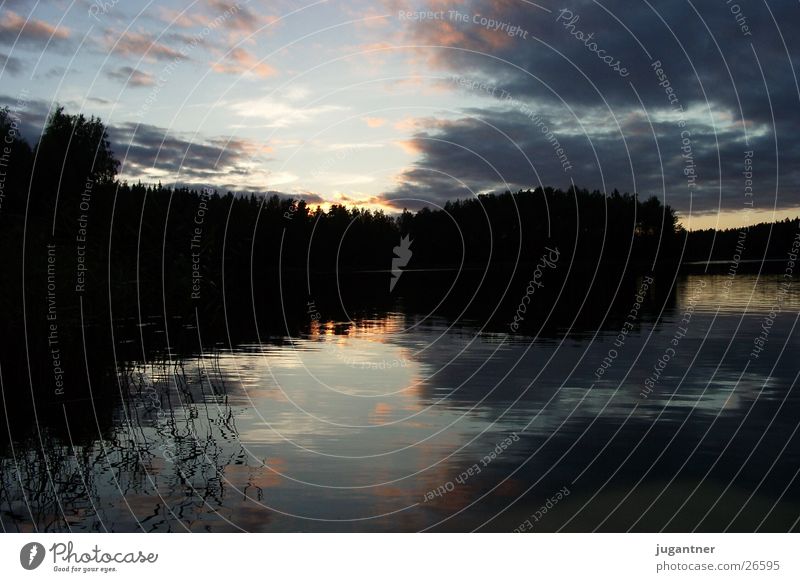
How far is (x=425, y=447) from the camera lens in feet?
86.8

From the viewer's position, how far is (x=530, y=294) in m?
120

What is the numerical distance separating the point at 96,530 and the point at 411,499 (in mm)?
7110

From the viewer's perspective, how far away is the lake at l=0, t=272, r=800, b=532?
66.9ft

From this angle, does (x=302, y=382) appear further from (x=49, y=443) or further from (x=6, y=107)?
(x=6, y=107)
